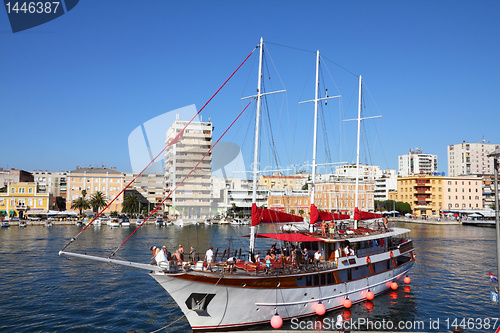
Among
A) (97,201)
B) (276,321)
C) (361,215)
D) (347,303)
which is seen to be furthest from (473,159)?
(276,321)

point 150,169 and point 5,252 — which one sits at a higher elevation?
point 150,169

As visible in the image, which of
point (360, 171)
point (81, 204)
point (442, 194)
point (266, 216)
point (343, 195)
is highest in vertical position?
point (360, 171)

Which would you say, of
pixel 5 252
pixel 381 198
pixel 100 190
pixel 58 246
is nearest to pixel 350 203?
pixel 381 198

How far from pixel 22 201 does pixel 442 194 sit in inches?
4565

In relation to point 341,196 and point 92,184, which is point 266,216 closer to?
point 341,196

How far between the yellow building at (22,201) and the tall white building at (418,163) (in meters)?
155

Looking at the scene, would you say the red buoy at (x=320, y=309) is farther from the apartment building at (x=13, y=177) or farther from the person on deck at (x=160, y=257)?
the apartment building at (x=13, y=177)

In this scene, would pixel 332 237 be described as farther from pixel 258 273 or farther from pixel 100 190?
pixel 100 190

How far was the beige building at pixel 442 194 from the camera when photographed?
391 feet

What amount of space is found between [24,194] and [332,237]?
302 ft

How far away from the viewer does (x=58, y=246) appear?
48.5 metres

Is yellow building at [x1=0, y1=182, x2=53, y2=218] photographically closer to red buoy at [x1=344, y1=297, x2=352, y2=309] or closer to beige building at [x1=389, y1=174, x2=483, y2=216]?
red buoy at [x1=344, y1=297, x2=352, y2=309]

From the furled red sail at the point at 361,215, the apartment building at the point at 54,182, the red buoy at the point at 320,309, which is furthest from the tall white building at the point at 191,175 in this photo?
the red buoy at the point at 320,309

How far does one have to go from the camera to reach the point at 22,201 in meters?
93.8
